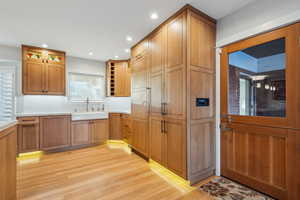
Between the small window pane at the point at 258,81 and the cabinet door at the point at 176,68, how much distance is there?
0.84m

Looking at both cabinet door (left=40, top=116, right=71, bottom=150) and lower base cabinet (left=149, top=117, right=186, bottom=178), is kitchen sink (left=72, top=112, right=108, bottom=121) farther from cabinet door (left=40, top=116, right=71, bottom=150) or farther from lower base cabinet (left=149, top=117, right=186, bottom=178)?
lower base cabinet (left=149, top=117, right=186, bottom=178)

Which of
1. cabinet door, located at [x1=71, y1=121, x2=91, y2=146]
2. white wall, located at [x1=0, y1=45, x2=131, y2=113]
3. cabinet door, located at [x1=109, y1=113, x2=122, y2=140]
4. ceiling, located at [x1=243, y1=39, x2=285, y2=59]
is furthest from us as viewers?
cabinet door, located at [x1=109, y1=113, x2=122, y2=140]

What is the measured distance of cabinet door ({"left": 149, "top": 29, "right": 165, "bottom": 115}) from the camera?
258 cm

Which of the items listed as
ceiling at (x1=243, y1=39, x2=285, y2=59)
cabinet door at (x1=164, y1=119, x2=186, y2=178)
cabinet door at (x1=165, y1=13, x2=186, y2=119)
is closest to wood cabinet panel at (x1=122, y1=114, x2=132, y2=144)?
cabinet door at (x1=164, y1=119, x2=186, y2=178)

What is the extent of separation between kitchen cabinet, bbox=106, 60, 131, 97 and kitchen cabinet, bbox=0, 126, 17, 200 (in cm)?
310

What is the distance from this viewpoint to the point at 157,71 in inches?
106

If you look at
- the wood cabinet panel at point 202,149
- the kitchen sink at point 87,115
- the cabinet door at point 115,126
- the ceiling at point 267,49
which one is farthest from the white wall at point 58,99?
the ceiling at point 267,49

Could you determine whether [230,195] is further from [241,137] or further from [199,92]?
[199,92]

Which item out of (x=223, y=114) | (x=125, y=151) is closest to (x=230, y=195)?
(x=223, y=114)

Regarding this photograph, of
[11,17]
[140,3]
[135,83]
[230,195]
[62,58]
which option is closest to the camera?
[230,195]

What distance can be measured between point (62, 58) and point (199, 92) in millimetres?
3799

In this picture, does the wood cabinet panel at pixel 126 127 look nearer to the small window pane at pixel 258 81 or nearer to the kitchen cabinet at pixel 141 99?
the kitchen cabinet at pixel 141 99

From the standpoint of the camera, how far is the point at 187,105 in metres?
2.10

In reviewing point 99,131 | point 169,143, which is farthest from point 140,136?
point 99,131
